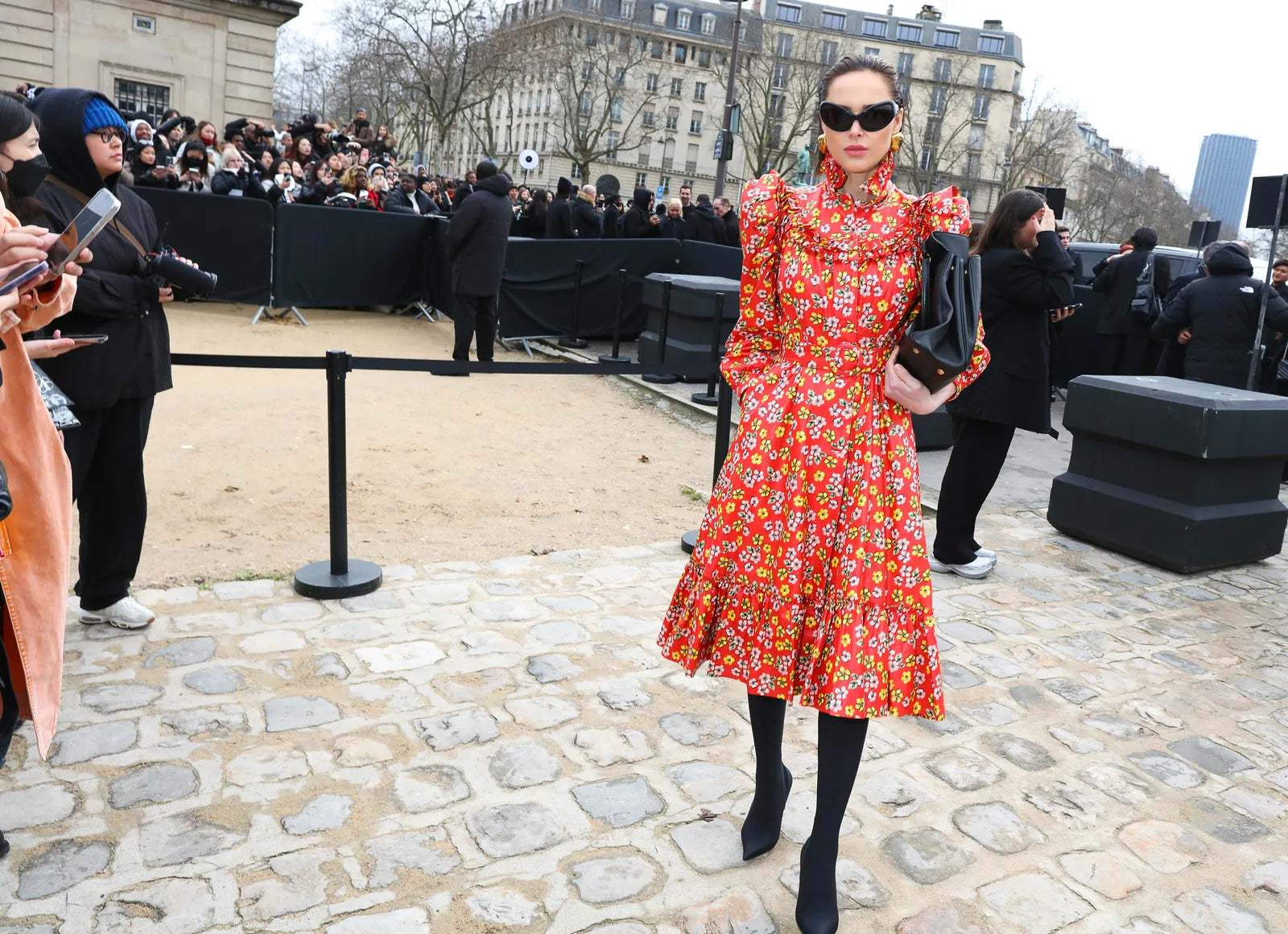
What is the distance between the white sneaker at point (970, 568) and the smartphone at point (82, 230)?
4639 mm

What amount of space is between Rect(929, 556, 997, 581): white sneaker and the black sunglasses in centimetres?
381

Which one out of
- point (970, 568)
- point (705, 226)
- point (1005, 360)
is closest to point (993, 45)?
point (705, 226)

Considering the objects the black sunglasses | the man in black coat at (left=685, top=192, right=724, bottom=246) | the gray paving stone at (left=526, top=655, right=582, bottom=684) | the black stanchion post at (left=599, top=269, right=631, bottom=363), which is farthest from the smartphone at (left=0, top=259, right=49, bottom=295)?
the man in black coat at (left=685, top=192, right=724, bottom=246)

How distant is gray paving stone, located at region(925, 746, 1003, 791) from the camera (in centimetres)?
362

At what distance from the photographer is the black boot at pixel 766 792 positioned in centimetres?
289

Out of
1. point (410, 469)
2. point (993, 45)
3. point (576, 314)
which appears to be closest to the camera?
point (410, 469)

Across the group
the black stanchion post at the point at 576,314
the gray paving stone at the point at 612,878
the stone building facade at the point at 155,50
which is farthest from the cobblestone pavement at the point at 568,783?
the stone building facade at the point at 155,50

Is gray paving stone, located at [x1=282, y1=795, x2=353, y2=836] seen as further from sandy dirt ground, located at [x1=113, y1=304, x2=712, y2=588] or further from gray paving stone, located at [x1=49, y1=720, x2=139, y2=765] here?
sandy dirt ground, located at [x1=113, y1=304, x2=712, y2=588]

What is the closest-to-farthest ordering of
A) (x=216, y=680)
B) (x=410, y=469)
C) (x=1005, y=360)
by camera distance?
(x=216, y=680) < (x=1005, y=360) < (x=410, y=469)

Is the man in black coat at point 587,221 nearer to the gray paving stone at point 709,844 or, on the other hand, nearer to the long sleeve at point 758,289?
the long sleeve at point 758,289

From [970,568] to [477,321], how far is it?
7.10 m

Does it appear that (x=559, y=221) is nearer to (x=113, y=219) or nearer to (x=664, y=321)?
(x=664, y=321)

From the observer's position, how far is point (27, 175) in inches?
123

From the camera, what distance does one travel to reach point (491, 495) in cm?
696
